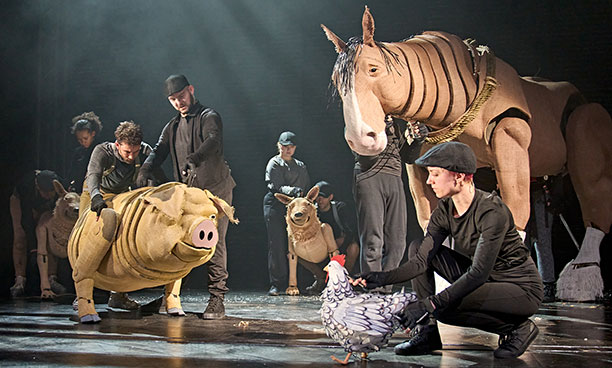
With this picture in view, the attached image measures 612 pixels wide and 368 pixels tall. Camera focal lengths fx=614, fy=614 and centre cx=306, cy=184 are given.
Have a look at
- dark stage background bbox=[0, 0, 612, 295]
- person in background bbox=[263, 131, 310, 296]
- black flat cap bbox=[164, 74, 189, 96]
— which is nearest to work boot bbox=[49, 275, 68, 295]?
dark stage background bbox=[0, 0, 612, 295]

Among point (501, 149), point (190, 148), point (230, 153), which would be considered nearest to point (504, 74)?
point (501, 149)

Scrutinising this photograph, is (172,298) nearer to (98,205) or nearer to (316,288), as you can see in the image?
(98,205)

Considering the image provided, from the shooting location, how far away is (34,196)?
6.25 meters

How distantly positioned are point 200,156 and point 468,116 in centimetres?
169

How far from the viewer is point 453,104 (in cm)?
381

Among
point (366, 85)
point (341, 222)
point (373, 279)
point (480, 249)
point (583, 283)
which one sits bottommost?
point (583, 283)

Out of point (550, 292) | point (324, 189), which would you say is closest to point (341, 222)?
point (324, 189)

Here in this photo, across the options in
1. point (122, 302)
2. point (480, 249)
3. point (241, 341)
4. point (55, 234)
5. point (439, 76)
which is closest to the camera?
point (480, 249)

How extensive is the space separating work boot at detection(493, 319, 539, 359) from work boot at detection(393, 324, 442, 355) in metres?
0.25

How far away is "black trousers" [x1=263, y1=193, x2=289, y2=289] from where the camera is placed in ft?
20.3

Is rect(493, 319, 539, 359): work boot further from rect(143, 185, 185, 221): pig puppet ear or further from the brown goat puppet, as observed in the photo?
rect(143, 185, 185, 221): pig puppet ear

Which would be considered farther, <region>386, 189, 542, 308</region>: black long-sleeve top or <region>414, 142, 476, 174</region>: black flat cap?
<region>414, 142, 476, 174</region>: black flat cap

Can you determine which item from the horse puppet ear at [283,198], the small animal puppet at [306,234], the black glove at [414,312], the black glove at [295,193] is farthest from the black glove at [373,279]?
Result: the black glove at [295,193]

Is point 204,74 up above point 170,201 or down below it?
→ above
